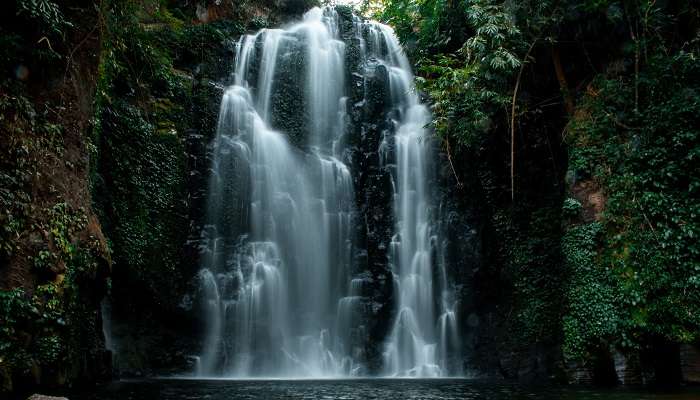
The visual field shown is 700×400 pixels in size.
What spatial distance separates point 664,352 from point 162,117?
14.2m

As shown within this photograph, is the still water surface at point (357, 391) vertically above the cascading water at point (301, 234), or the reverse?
the cascading water at point (301, 234)

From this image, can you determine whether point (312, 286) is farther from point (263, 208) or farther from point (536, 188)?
point (536, 188)

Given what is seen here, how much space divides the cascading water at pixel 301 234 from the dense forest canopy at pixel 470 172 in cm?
85

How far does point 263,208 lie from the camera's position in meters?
15.4

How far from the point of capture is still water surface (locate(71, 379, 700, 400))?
8.38 metres

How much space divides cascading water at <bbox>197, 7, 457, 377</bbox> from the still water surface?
8.96 ft

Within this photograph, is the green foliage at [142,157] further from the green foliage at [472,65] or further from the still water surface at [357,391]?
the green foliage at [472,65]

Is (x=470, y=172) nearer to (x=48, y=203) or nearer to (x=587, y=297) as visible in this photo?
(x=587, y=297)

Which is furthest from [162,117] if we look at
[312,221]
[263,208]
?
[312,221]

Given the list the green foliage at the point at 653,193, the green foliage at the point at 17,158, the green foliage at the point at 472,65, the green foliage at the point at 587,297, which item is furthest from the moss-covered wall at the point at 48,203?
the green foliage at the point at 653,193

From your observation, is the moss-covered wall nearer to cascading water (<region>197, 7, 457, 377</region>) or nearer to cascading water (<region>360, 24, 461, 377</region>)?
cascading water (<region>197, 7, 457, 377</region>)

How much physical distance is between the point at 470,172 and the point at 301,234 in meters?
5.52

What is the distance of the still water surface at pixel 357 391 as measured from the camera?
27.5 feet

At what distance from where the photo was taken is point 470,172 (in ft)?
51.9
